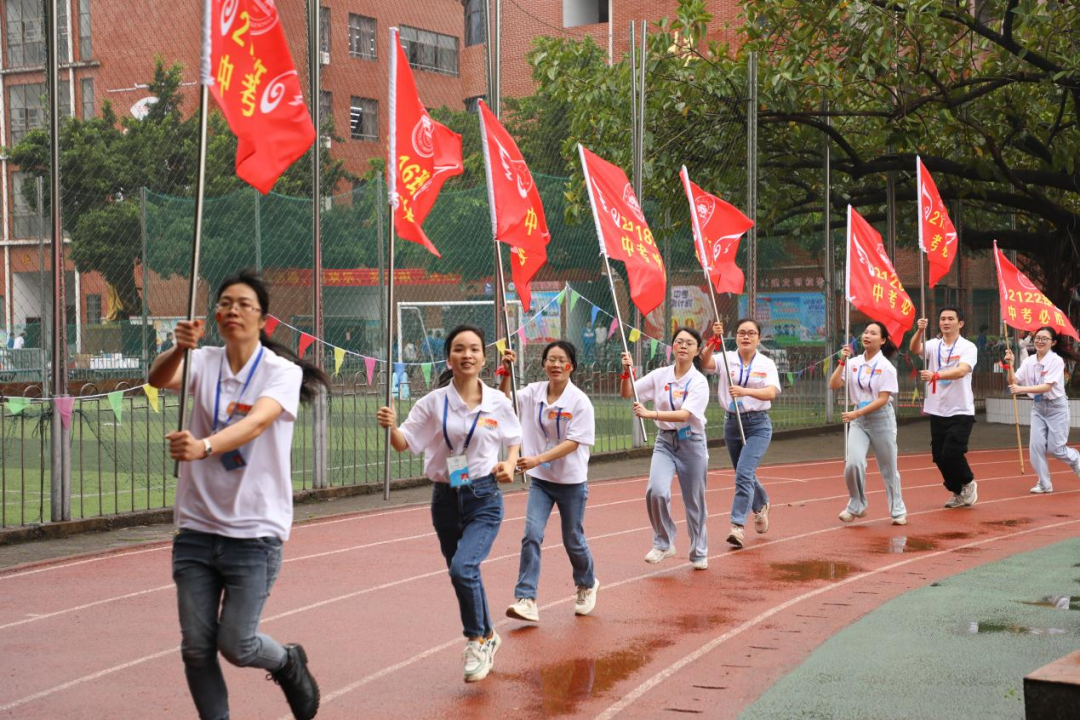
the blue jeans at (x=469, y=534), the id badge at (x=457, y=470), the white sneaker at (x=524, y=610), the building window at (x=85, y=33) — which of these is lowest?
the white sneaker at (x=524, y=610)

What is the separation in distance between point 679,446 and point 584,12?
39354 millimetres

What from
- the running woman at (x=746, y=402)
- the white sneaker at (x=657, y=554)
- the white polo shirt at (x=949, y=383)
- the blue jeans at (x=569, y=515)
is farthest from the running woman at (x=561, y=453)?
the white polo shirt at (x=949, y=383)

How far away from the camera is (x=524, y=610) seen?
24.5 feet

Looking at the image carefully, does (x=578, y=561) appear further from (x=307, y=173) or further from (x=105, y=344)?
(x=307, y=173)

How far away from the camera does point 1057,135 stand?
25.5 meters

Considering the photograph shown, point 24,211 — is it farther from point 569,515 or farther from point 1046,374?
point 1046,374

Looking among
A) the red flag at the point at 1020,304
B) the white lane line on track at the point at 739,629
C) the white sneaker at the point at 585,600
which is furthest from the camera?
the red flag at the point at 1020,304

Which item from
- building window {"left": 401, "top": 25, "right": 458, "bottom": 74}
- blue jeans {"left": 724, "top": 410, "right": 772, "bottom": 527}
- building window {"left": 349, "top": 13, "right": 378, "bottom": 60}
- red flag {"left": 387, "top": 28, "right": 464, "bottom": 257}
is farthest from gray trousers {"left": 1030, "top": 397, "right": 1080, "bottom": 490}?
building window {"left": 401, "top": 25, "right": 458, "bottom": 74}

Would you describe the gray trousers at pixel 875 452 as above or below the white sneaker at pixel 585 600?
above

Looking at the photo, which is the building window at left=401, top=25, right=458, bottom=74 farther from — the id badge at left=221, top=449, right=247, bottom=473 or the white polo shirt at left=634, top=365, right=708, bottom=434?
the id badge at left=221, top=449, right=247, bottom=473

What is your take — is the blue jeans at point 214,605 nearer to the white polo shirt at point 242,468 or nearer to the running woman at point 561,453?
the white polo shirt at point 242,468

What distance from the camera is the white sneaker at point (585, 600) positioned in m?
7.91

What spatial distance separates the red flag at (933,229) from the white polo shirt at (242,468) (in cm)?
1080

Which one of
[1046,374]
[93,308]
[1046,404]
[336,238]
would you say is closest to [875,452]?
[1046,374]
